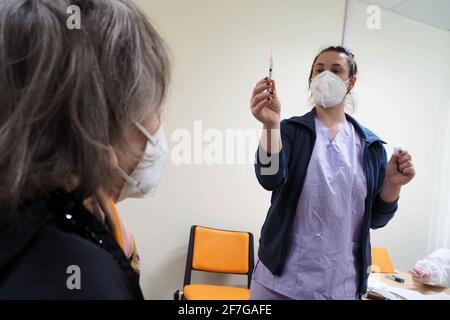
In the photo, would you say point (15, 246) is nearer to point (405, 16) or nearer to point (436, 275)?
point (436, 275)

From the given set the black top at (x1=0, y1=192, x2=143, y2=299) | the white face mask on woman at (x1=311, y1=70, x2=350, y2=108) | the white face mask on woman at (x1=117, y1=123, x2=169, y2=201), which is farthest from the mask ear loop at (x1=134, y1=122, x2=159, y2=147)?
the white face mask on woman at (x1=311, y1=70, x2=350, y2=108)

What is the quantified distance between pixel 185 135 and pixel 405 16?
1415 mm

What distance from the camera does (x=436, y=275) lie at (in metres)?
1.10

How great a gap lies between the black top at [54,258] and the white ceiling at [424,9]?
1.80m

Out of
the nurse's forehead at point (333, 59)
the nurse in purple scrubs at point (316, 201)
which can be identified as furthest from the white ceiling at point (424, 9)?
the nurse in purple scrubs at point (316, 201)

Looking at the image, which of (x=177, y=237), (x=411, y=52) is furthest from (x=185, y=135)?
(x=411, y=52)

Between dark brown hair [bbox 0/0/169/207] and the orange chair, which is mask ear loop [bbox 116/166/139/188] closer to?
dark brown hair [bbox 0/0/169/207]

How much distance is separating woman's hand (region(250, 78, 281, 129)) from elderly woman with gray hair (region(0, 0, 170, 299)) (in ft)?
1.14

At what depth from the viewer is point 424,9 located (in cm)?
138

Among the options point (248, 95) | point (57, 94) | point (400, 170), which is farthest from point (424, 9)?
point (57, 94)

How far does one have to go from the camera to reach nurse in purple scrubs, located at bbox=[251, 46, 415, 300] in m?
0.66

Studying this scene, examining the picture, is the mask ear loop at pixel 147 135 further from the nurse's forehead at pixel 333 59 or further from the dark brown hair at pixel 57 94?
the nurse's forehead at pixel 333 59

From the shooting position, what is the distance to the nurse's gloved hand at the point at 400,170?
27.9 inches

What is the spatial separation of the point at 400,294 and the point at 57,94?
4.01ft
